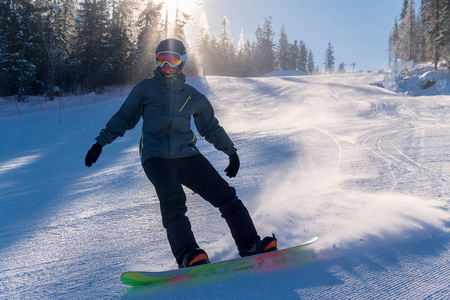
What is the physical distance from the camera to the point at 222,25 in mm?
74562

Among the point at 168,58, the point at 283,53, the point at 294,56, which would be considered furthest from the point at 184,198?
the point at 294,56

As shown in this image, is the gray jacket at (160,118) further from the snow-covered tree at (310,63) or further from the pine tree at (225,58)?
the snow-covered tree at (310,63)

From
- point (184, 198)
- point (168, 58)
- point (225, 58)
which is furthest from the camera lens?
point (225, 58)

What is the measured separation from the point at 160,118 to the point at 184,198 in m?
0.74

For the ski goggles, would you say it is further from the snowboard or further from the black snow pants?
the snowboard

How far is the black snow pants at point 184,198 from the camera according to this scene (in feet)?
7.95

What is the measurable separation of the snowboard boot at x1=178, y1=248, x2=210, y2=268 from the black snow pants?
0.05 meters

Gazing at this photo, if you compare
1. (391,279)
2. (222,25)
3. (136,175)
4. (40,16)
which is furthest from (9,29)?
(222,25)

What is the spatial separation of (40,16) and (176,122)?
36.9m

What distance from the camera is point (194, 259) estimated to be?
2.27 meters

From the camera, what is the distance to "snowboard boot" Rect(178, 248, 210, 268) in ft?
7.44

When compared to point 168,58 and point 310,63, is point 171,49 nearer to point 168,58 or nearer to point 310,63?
point 168,58

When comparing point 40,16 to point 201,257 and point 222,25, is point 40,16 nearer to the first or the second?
point 201,257

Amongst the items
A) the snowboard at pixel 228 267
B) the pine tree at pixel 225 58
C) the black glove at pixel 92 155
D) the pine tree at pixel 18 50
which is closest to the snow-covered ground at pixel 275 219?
the snowboard at pixel 228 267
